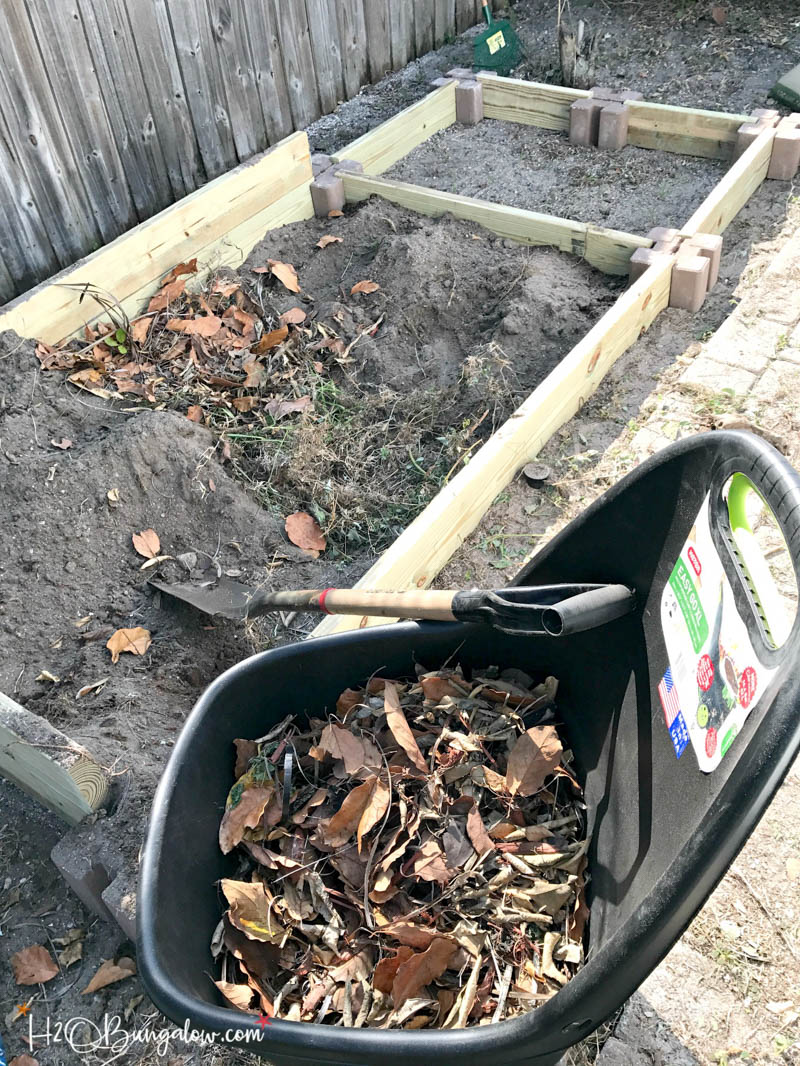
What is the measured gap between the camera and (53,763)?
1983 mm

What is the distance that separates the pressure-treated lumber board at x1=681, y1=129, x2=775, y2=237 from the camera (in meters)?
4.07

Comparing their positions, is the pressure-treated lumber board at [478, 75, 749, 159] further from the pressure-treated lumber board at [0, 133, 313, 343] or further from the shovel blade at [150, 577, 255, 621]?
the shovel blade at [150, 577, 255, 621]

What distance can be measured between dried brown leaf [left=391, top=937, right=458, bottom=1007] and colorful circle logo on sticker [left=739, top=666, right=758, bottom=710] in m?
0.75

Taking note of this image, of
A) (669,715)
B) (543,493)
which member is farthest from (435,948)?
(543,493)

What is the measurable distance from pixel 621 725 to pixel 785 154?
4148mm

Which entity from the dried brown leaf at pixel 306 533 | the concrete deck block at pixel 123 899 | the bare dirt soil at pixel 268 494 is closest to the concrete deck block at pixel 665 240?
the bare dirt soil at pixel 268 494

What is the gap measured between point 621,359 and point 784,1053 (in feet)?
8.75

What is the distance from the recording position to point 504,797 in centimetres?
Result: 182

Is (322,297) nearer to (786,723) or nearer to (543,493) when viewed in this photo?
(543,493)

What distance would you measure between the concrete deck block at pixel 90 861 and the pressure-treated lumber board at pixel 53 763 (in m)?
0.06

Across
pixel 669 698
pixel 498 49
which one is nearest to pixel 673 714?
pixel 669 698

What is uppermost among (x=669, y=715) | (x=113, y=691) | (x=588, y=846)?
(x=669, y=715)

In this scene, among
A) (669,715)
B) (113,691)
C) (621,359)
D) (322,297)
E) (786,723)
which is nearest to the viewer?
(786,723)

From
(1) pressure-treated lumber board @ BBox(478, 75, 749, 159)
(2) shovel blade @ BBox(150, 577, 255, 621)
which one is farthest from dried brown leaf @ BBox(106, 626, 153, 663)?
(1) pressure-treated lumber board @ BBox(478, 75, 749, 159)
